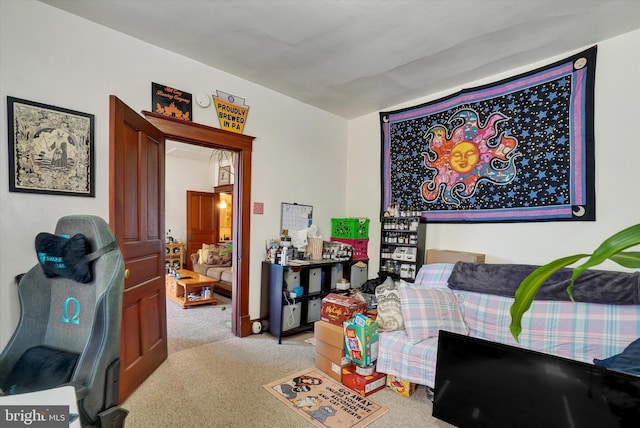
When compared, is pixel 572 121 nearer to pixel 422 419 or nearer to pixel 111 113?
pixel 422 419

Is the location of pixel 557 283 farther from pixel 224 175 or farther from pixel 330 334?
pixel 224 175

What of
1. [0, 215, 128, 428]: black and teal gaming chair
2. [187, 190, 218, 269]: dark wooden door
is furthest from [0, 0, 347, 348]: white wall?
[187, 190, 218, 269]: dark wooden door

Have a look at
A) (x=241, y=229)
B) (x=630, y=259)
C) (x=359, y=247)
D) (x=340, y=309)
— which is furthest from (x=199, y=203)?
(x=630, y=259)

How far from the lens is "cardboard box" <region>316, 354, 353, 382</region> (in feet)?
7.71

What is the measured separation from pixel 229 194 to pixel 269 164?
12.6 ft

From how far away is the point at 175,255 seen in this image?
628cm

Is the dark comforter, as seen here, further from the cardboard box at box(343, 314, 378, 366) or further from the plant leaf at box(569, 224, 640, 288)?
the plant leaf at box(569, 224, 640, 288)

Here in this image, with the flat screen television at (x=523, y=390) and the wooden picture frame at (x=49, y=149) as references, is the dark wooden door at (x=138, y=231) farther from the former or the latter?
the flat screen television at (x=523, y=390)

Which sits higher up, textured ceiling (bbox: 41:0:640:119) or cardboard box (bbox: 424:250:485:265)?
textured ceiling (bbox: 41:0:640:119)

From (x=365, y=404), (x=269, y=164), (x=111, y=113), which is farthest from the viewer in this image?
(x=269, y=164)

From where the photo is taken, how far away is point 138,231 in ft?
7.47

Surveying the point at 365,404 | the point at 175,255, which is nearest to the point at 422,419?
the point at 365,404

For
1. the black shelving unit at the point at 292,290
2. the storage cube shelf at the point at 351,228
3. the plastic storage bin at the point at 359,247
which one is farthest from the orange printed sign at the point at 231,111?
the plastic storage bin at the point at 359,247

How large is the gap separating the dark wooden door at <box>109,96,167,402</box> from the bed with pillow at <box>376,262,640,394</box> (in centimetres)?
178
